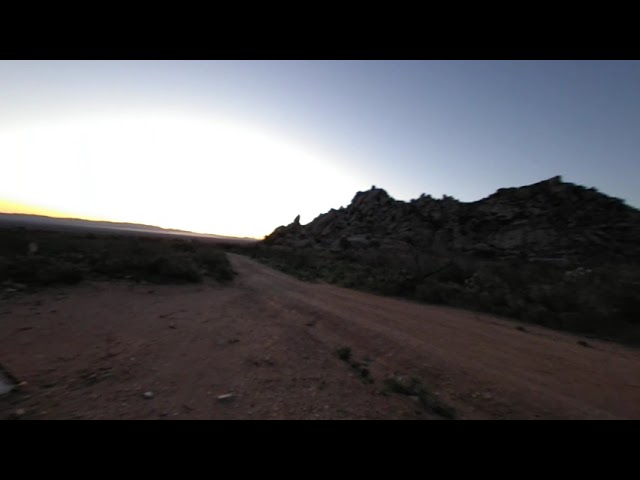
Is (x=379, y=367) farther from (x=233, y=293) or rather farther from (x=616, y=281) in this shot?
(x=616, y=281)

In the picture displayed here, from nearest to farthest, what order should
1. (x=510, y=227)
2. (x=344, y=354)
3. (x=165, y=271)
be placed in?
(x=344, y=354) → (x=165, y=271) → (x=510, y=227)

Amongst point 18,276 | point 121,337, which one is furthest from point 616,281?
point 18,276

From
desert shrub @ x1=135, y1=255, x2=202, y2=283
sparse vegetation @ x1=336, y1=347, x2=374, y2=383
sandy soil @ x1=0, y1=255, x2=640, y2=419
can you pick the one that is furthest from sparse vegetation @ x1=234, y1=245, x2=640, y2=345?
sparse vegetation @ x1=336, y1=347, x2=374, y2=383

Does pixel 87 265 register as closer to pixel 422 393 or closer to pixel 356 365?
pixel 356 365

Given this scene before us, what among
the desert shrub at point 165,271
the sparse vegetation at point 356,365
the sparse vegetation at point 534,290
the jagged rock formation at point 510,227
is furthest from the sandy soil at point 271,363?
the jagged rock formation at point 510,227

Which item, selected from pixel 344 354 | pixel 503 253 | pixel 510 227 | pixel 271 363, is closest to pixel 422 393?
pixel 344 354

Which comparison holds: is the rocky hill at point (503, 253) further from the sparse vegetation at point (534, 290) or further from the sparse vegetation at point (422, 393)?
the sparse vegetation at point (422, 393)

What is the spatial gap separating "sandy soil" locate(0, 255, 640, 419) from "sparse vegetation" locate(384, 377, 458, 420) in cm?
11

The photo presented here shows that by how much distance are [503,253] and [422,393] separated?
64.3 ft

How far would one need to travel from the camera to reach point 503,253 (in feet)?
65.5

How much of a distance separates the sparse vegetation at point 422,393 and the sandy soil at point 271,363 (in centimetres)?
11

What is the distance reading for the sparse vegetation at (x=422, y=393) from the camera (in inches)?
138
